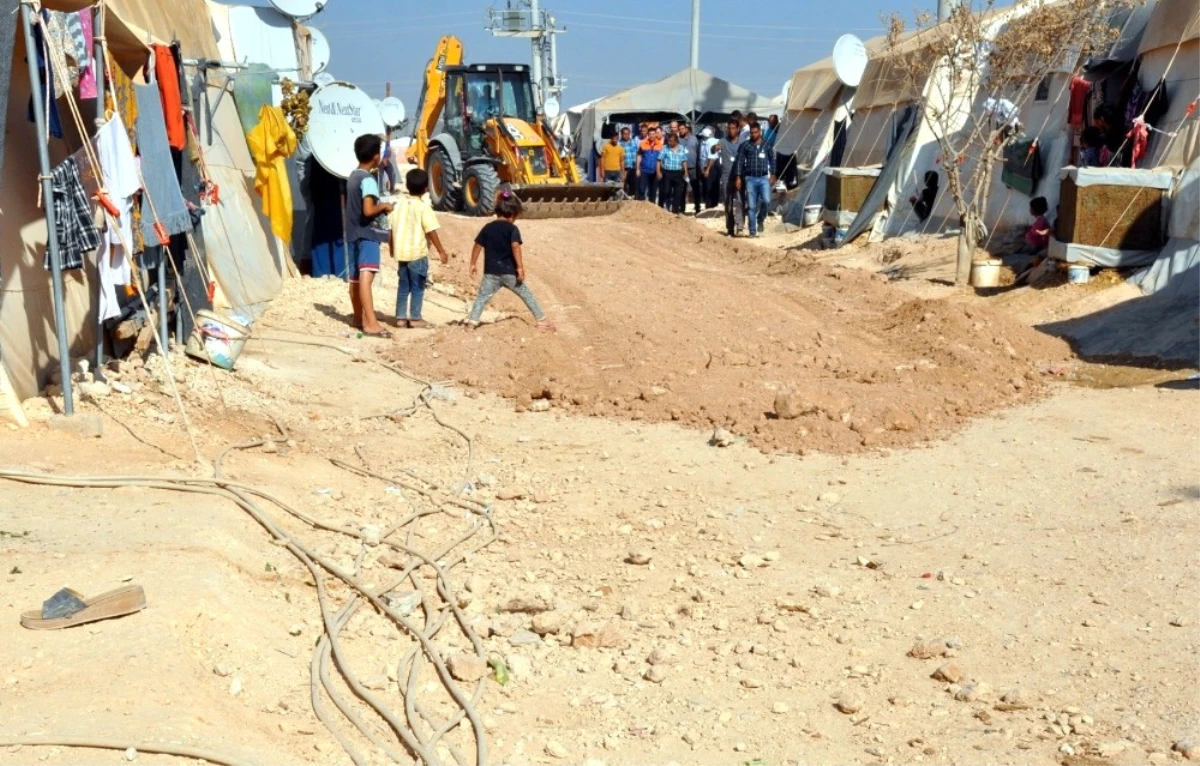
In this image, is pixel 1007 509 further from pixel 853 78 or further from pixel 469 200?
pixel 853 78

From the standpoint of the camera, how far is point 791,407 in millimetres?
8609

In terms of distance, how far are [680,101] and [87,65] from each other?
108 feet

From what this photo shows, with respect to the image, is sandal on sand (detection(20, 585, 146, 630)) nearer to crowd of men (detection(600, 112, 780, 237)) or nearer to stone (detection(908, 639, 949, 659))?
stone (detection(908, 639, 949, 659))

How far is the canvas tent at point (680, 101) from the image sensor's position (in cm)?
3928

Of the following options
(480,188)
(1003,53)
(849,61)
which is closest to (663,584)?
(1003,53)

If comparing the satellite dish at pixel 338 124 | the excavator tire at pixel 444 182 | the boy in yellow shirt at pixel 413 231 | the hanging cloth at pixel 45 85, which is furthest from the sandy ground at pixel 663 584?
the excavator tire at pixel 444 182

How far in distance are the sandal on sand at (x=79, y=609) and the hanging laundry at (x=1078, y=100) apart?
13.7m

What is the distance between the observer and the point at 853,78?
78.9 ft

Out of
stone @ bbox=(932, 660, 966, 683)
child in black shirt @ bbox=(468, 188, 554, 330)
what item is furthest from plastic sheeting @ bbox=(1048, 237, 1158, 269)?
stone @ bbox=(932, 660, 966, 683)

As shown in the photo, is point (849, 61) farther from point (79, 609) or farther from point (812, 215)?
point (79, 609)

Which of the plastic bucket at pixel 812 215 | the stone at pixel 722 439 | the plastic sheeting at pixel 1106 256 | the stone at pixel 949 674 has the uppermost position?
the plastic sheeting at pixel 1106 256

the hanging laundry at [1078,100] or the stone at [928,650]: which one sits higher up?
the hanging laundry at [1078,100]

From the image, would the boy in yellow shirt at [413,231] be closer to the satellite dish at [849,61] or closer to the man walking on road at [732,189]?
the man walking on road at [732,189]

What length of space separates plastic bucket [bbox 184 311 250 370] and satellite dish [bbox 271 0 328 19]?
7.52 metres
